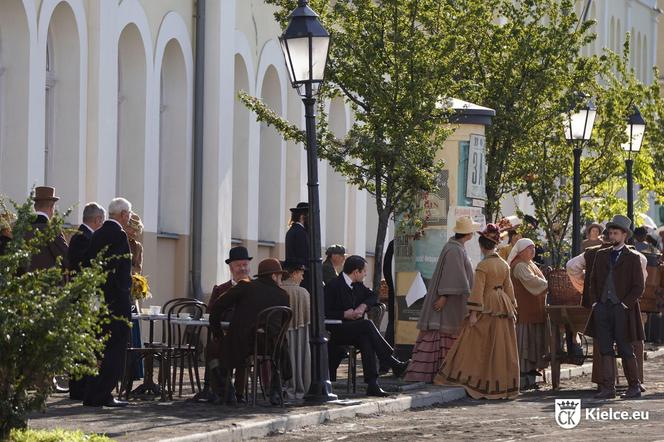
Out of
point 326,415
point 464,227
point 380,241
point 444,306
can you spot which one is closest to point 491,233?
point 464,227

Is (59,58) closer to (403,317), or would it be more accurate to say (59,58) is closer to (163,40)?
(163,40)

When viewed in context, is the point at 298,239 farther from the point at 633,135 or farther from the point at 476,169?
the point at 633,135

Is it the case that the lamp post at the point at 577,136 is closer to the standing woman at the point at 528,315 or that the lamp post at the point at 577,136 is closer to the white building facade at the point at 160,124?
the white building facade at the point at 160,124

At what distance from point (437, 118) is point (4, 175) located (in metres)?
5.04

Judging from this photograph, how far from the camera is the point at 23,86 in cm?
2130

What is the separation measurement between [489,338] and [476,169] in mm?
3915

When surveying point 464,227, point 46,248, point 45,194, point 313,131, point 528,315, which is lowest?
point 528,315

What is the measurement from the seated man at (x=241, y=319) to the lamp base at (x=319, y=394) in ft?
2.42

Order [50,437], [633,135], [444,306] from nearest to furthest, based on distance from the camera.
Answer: [50,437]
[444,306]
[633,135]

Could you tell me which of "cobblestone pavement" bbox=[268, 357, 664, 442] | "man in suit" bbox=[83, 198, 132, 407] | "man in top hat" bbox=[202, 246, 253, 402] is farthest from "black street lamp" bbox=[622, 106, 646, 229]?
"man in suit" bbox=[83, 198, 132, 407]

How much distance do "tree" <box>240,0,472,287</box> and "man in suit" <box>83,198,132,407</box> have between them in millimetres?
5802

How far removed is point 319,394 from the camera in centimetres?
1727

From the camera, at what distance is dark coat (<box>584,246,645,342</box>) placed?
1909 centimetres

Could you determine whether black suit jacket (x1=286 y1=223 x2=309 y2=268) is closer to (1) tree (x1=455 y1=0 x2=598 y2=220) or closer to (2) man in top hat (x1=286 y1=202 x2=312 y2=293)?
(2) man in top hat (x1=286 y1=202 x2=312 y2=293)
